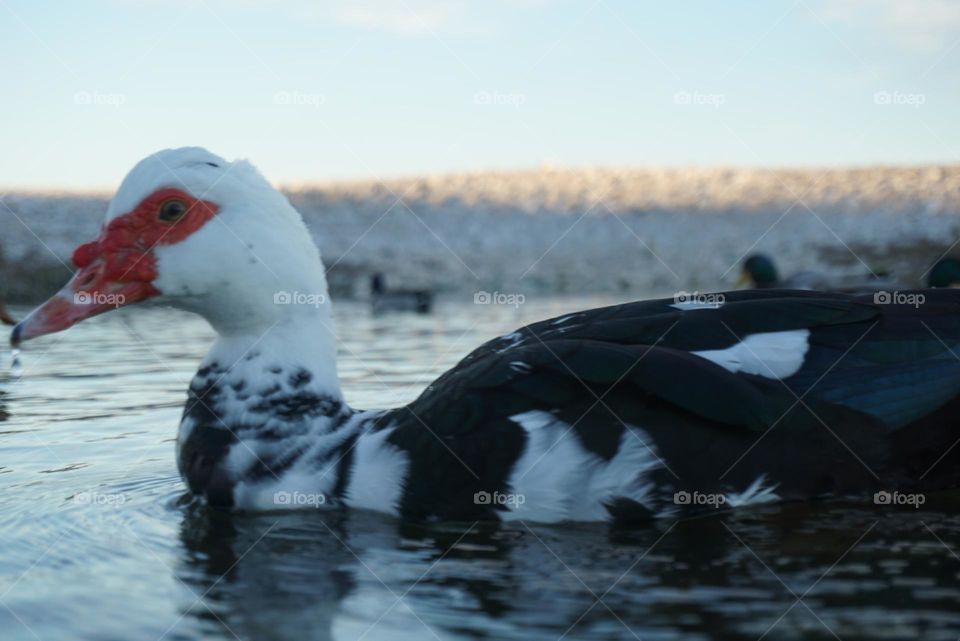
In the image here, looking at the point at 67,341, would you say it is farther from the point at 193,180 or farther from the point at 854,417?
the point at 854,417

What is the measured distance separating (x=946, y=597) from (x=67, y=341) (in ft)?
34.4

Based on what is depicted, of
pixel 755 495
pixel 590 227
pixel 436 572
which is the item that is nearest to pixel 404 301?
pixel 755 495

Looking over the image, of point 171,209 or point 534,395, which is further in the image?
point 171,209

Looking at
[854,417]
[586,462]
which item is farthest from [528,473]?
[854,417]

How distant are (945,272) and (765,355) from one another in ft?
38.2

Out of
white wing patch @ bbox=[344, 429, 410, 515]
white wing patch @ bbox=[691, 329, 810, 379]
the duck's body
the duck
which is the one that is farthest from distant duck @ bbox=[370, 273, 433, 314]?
white wing patch @ bbox=[691, 329, 810, 379]

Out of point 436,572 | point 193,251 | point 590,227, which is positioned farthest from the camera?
point 590,227

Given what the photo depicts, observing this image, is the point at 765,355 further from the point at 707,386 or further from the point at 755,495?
the point at 755,495

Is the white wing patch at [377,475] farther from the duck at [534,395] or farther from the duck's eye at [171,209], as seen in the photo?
the duck's eye at [171,209]

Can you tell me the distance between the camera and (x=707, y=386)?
13.8 ft

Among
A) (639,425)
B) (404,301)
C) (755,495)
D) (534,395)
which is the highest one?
(534,395)

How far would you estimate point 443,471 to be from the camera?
4301mm

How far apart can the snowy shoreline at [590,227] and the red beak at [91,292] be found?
1829cm

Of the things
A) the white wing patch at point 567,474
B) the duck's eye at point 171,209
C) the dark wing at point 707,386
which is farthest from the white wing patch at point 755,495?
the duck's eye at point 171,209
